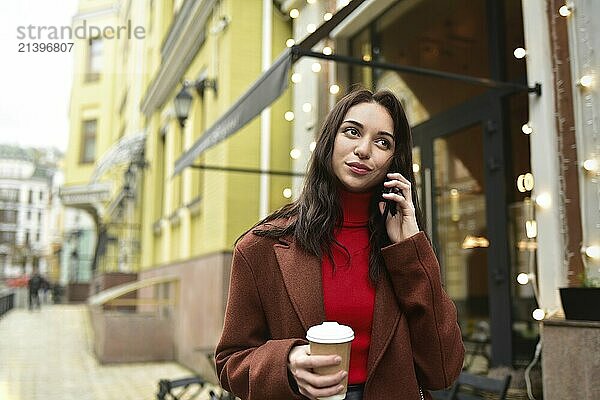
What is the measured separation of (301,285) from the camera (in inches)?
53.9

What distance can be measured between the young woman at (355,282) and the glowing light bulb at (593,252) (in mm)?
2311

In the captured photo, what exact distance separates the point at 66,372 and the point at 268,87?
21.0 ft

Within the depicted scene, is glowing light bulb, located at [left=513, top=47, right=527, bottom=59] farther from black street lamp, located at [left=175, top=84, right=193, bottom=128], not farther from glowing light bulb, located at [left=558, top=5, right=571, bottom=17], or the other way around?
black street lamp, located at [left=175, top=84, right=193, bottom=128]

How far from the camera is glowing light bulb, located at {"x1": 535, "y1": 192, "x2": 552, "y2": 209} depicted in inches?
151

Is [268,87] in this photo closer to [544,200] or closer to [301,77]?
[544,200]

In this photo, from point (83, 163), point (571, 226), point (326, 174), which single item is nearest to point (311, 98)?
point (571, 226)

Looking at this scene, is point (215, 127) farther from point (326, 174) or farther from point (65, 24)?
point (326, 174)

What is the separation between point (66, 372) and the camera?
28.0 ft

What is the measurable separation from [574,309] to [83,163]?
1966 cm

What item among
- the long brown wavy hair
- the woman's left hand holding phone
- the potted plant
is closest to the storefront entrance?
the potted plant

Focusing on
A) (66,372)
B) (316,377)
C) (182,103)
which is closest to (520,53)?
(316,377)

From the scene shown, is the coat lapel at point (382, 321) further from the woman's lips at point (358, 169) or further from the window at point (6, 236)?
the window at point (6, 236)

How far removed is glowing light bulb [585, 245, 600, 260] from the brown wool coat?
2316mm

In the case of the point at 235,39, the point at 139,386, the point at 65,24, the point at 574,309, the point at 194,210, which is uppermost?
the point at 235,39
